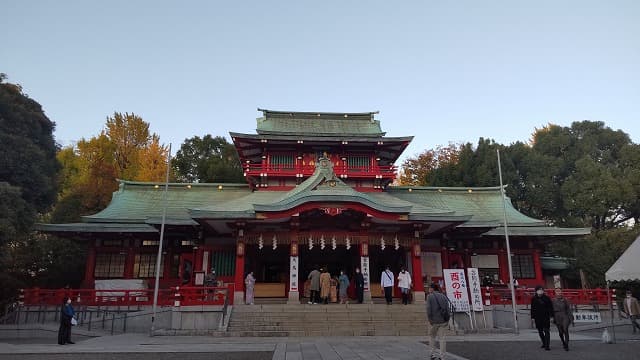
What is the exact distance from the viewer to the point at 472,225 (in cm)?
2345

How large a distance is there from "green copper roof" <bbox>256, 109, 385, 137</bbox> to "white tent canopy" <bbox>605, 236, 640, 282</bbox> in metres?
18.0

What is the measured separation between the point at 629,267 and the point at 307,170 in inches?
698

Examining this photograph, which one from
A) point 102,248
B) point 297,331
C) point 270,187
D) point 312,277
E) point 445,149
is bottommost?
point 297,331

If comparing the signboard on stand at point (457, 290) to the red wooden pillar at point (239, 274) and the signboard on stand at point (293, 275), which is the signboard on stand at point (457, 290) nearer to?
the signboard on stand at point (293, 275)

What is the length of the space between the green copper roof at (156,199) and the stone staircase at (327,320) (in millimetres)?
9023

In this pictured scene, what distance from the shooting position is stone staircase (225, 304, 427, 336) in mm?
16906

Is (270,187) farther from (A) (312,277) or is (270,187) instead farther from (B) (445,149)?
(B) (445,149)

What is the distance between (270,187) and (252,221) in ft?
21.9

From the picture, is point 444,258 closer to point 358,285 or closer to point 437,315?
point 358,285

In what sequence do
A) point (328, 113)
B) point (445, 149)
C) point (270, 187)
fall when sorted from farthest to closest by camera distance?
point (445, 149) < point (328, 113) < point (270, 187)

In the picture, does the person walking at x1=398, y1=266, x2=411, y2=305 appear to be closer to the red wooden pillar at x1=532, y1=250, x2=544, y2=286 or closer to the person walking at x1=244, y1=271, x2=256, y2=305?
the person walking at x1=244, y1=271, x2=256, y2=305

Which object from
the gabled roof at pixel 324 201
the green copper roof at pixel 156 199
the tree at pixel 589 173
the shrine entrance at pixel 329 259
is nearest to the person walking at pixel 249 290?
the gabled roof at pixel 324 201

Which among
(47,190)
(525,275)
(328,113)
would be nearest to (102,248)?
(47,190)

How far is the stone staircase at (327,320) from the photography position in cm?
1691
